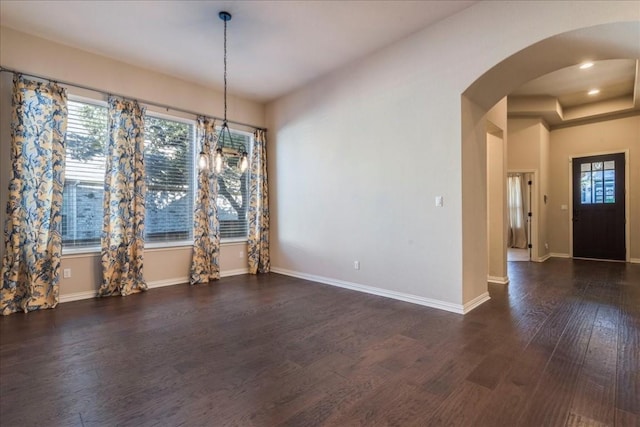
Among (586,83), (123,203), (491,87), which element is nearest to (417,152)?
(491,87)

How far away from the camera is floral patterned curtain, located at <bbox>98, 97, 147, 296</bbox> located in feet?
14.5

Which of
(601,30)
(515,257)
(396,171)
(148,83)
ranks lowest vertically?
(515,257)

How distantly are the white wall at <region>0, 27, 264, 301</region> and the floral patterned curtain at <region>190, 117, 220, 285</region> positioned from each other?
20 centimetres

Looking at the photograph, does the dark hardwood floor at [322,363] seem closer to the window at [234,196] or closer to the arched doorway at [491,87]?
the arched doorway at [491,87]

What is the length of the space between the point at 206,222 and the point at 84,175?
185 centimetres

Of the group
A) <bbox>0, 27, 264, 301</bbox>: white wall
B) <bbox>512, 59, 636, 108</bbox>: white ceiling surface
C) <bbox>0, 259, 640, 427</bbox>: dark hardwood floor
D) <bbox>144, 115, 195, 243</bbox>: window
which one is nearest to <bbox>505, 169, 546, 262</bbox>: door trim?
<bbox>512, 59, 636, 108</bbox>: white ceiling surface

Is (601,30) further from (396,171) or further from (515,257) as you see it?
(515,257)

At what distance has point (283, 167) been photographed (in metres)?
6.02

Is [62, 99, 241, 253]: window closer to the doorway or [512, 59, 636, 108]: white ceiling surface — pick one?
[512, 59, 636, 108]: white ceiling surface

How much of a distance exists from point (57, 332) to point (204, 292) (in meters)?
1.81

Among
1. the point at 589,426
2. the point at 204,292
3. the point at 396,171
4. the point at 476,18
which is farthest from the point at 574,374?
the point at 204,292

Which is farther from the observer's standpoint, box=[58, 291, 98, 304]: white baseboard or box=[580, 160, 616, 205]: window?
box=[580, 160, 616, 205]: window

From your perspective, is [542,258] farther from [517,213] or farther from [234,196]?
[234,196]

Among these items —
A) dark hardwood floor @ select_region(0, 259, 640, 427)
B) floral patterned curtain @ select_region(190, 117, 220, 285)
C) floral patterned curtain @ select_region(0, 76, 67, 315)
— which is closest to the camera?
dark hardwood floor @ select_region(0, 259, 640, 427)
